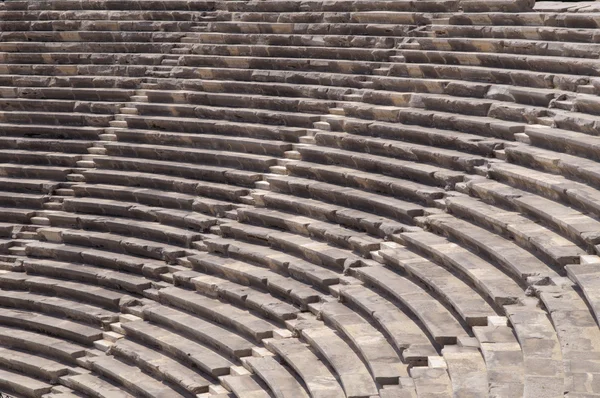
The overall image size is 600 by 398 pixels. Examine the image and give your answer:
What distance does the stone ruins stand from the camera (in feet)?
36.4

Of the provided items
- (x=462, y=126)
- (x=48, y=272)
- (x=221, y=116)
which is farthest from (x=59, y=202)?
(x=462, y=126)

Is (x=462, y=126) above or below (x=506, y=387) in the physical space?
above

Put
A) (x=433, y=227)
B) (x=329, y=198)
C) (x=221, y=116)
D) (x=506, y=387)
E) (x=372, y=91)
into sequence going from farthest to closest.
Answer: (x=221, y=116) → (x=372, y=91) → (x=329, y=198) → (x=433, y=227) → (x=506, y=387)

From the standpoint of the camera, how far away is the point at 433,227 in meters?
13.7

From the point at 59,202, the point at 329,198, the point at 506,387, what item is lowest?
the point at 506,387

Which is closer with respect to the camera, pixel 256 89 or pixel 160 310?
pixel 160 310

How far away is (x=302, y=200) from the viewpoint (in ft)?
54.0

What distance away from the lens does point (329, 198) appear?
634 inches

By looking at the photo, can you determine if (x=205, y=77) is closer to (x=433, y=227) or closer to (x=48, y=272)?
(x=48, y=272)

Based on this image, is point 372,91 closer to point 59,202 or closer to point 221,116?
point 221,116

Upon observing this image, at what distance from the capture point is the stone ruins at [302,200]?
36.4 ft

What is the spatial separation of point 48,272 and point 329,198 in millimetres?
5484

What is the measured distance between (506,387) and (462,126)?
7.35 m

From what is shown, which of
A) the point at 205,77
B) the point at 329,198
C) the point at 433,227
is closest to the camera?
the point at 433,227
